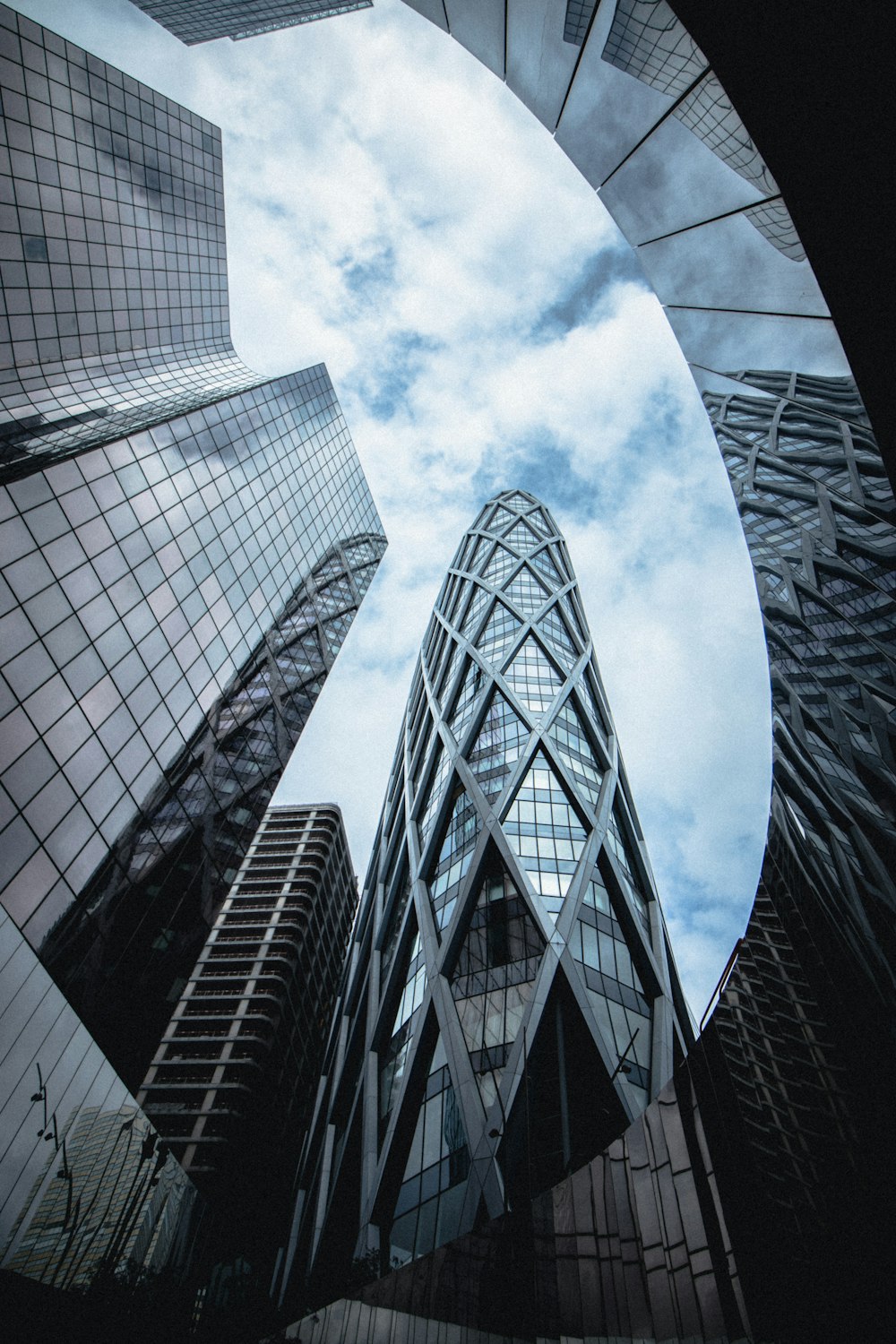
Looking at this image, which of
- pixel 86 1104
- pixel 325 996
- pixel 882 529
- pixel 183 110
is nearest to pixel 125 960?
pixel 86 1104

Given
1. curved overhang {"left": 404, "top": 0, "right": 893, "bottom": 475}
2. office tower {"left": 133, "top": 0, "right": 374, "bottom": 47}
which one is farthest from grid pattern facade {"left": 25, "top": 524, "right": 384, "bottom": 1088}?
office tower {"left": 133, "top": 0, "right": 374, "bottom": 47}

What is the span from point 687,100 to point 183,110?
4749 centimetres

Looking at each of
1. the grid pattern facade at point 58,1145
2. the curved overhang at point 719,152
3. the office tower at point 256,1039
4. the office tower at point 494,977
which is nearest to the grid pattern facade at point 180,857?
the grid pattern facade at point 58,1145

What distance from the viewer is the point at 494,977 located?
28.6 metres

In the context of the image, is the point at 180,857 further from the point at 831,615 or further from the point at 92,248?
the point at 92,248

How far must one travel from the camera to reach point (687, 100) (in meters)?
5.71

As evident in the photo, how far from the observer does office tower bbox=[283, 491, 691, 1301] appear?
Answer: 2336cm

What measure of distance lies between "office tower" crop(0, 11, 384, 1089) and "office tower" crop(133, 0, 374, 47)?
27732 millimetres

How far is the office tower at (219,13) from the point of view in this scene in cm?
5516

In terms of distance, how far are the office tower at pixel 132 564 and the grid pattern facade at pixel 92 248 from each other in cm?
13

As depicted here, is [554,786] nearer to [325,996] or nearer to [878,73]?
[878,73]

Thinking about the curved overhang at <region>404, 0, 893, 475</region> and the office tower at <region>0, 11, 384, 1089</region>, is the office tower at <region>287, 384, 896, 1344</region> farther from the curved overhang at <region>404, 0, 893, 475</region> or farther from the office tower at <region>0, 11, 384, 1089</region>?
the office tower at <region>0, 11, 384, 1089</region>

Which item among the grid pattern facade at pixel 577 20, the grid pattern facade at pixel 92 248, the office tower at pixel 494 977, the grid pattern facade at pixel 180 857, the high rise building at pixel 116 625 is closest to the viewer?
the grid pattern facade at pixel 577 20

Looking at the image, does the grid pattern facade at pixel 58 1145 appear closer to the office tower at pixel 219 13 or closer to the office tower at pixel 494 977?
the office tower at pixel 494 977
